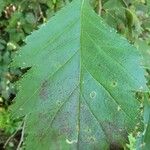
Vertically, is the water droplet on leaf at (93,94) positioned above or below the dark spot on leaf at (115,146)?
above

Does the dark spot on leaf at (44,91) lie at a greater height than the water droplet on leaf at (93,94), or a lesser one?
greater

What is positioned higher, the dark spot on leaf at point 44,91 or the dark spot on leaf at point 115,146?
the dark spot on leaf at point 44,91

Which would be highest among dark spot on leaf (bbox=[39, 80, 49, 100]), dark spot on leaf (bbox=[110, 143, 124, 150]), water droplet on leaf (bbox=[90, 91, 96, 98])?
dark spot on leaf (bbox=[39, 80, 49, 100])

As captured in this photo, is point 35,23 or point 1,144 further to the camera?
point 1,144

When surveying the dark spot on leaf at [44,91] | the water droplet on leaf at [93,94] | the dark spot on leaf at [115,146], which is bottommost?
the dark spot on leaf at [115,146]

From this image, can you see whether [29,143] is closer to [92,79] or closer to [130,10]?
[92,79]

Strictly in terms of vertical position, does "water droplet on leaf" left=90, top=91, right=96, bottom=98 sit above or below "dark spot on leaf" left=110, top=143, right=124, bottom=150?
above

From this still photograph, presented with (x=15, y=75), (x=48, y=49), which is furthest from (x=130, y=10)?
(x=15, y=75)

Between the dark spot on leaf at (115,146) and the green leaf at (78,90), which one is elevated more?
the green leaf at (78,90)
